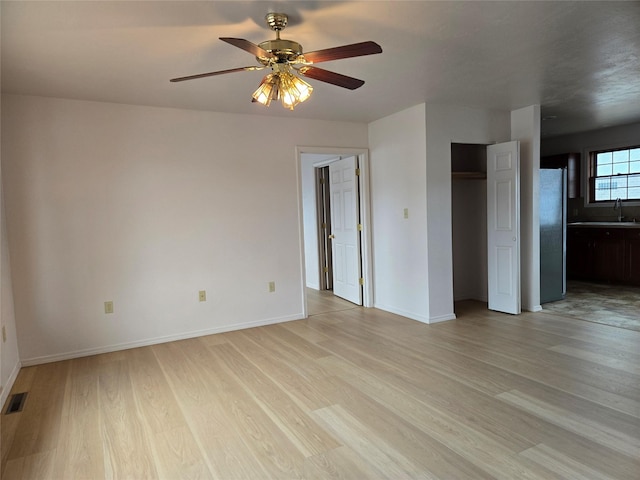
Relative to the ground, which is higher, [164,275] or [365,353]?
[164,275]

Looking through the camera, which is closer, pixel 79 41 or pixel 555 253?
pixel 79 41

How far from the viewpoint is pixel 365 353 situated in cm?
370

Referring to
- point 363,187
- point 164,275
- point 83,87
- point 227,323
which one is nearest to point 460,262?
point 363,187

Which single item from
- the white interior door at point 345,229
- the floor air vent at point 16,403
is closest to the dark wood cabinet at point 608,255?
the white interior door at point 345,229

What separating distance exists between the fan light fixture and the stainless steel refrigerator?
12.7ft

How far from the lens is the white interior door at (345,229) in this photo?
545 cm

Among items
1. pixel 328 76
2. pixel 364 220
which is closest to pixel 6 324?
pixel 328 76

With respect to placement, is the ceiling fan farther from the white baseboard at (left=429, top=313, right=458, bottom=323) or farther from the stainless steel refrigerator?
the stainless steel refrigerator

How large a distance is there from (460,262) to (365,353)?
8.26 ft

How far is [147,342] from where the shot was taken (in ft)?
13.7

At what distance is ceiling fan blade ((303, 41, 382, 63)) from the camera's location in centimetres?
205

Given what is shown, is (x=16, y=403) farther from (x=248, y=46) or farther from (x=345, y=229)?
(x=345, y=229)

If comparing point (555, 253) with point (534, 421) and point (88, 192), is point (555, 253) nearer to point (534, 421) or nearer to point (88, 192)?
point (534, 421)

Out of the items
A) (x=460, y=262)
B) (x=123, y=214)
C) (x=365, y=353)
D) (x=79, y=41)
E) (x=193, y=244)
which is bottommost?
(x=365, y=353)
